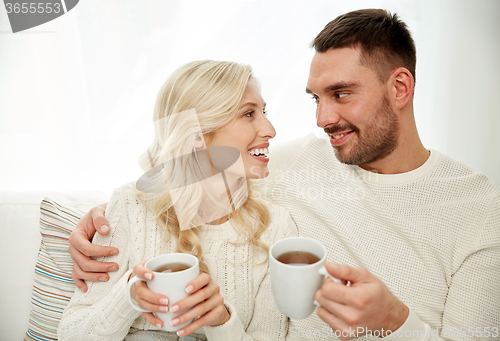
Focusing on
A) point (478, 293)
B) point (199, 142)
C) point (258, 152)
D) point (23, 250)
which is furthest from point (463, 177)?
point (23, 250)

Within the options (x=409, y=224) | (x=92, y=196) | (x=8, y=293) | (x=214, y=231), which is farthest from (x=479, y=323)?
(x=8, y=293)

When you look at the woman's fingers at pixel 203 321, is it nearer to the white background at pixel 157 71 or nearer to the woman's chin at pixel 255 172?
the woman's chin at pixel 255 172

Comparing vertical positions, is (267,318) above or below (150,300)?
below

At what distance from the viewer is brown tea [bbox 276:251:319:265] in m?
0.77

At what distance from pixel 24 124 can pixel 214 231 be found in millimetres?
1451

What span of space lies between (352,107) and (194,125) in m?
0.61

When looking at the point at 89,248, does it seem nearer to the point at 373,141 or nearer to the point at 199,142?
the point at 199,142

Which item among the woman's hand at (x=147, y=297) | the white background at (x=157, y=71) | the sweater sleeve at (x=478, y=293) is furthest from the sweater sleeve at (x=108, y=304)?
the sweater sleeve at (x=478, y=293)

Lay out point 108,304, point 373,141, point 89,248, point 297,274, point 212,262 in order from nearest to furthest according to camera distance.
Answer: point 297,274, point 108,304, point 89,248, point 212,262, point 373,141

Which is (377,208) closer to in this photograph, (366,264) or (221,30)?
(366,264)

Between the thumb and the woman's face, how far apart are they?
1.96ft

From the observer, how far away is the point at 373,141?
4.38 feet

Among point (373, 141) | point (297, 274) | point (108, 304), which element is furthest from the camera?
point (373, 141)

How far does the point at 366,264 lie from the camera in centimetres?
122
